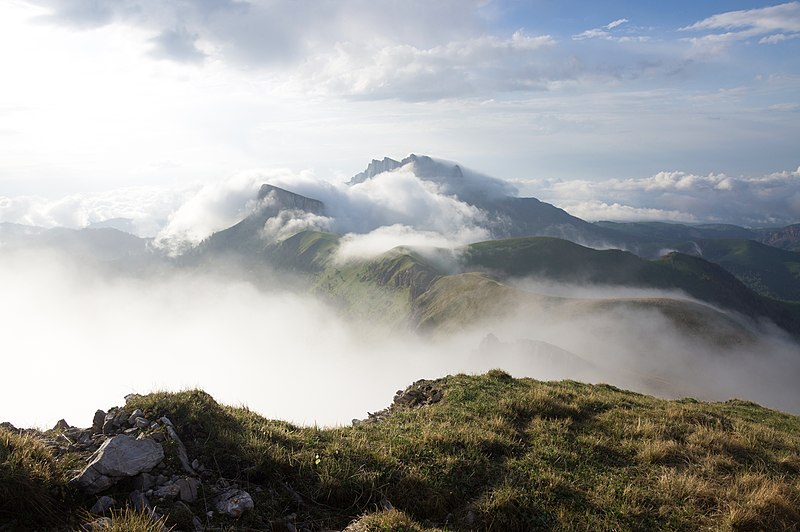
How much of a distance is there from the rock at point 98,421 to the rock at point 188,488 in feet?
14.6

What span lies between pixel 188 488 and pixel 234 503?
1.09 m

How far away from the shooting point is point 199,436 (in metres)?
11.3

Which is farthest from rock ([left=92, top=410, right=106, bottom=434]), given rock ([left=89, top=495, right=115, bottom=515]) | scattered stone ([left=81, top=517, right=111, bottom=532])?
scattered stone ([left=81, top=517, right=111, bottom=532])

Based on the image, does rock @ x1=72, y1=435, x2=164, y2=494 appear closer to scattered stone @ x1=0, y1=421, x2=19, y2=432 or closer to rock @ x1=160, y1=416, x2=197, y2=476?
rock @ x1=160, y1=416, x2=197, y2=476

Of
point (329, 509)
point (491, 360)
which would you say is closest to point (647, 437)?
point (329, 509)

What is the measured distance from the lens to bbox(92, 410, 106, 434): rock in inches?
468

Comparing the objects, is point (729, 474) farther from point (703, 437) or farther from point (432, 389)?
point (432, 389)

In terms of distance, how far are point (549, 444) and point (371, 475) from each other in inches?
248

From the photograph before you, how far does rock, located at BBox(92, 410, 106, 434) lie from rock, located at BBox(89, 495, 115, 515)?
4.25 m

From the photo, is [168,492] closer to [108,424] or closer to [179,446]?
[179,446]

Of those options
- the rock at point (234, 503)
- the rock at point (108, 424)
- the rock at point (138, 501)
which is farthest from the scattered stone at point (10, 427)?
the rock at point (234, 503)

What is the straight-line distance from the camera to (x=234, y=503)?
893cm

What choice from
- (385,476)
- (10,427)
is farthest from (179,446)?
(10,427)

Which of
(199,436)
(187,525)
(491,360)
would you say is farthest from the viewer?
(491,360)
